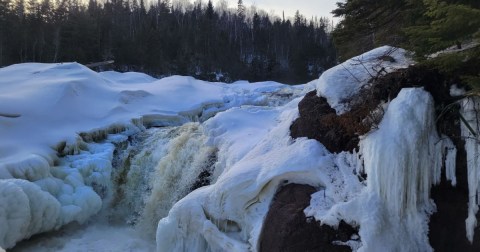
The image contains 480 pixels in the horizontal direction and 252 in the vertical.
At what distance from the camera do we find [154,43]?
43.5m

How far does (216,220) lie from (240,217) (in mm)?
410

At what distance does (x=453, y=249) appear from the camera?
4.51m

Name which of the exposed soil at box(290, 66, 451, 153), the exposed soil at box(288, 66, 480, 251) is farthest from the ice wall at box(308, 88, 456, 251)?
the exposed soil at box(290, 66, 451, 153)

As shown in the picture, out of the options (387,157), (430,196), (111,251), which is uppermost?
(387,157)

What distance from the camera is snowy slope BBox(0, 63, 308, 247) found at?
27.5 feet

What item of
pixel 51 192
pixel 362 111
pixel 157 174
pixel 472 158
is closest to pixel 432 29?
pixel 362 111

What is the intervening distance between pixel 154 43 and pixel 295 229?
1601 inches

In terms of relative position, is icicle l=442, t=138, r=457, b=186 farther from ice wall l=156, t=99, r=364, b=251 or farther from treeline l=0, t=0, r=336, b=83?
treeline l=0, t=0, r=336, b=83

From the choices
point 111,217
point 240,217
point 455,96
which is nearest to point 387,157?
point 455,96

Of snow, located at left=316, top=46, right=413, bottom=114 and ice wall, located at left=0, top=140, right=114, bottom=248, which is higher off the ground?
snow, located at left=316, top=46, right=413, bottom=114

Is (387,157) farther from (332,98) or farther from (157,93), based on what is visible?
(157,93)

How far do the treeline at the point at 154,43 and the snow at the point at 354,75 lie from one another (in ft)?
107

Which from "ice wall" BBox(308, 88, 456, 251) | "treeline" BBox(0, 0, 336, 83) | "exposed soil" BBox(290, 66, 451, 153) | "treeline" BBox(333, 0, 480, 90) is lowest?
"ice wall" BBox(308, 88, 456, 251)

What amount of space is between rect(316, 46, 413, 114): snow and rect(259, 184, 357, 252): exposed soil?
4.77 feet
